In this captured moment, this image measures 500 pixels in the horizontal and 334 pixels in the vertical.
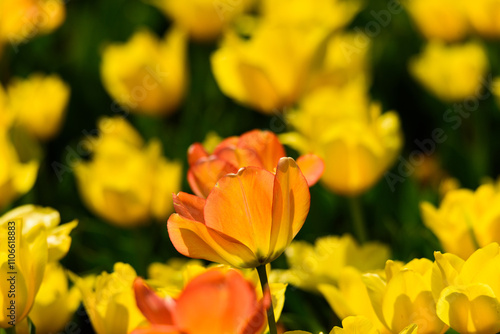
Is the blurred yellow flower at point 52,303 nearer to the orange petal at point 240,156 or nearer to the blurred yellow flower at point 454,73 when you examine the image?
the orange petal at point 240,156

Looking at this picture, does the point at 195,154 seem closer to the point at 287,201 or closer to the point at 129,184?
the point at 287,201

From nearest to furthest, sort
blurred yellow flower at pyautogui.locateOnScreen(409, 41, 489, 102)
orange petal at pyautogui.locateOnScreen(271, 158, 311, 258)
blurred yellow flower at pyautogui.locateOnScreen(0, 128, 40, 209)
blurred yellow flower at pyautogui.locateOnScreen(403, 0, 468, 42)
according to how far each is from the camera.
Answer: orange petal at pyautogui.locateOnScreen(271, 158, 311, 258) → blurred yellow flower at pyautogui.locateOnScreen(0, 128, 40, 209) → blurred yellow flower at pyautogui.locateOnScreen(409, 41, 489, 102) → blurred yellow flower at pyautogui.locateOnScreen(403, 0, 468, 42)

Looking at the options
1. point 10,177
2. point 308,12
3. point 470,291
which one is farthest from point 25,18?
point 470,291

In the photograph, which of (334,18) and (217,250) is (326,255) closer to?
(217,250)

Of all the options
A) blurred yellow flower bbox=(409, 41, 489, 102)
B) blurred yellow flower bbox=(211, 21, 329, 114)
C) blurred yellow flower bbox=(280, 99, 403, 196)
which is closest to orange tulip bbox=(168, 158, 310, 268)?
blurred yellow flower bbox=(280, 99, 403, 196)

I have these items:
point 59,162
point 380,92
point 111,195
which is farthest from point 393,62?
point 111,195

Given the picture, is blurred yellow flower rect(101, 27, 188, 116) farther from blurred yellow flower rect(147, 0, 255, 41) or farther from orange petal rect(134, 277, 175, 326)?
orange petal rect(134, 277, 175, 326)
